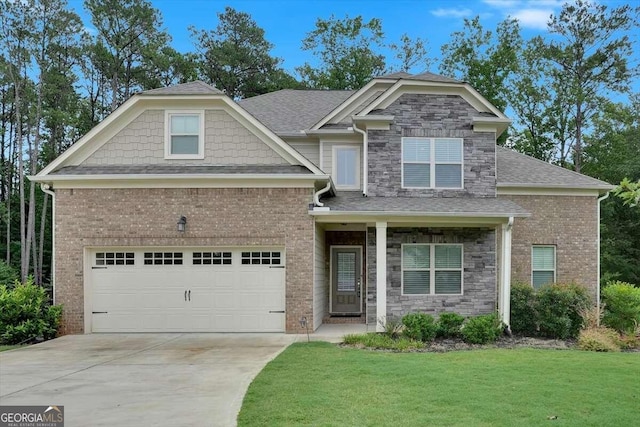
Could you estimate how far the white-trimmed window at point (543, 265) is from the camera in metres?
16.4

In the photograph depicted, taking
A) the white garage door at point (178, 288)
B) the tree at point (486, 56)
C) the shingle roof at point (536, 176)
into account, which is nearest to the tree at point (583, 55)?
the tree at point (486, 56)

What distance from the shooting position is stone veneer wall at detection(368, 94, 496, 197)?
49.7 ft

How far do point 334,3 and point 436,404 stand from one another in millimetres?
28731

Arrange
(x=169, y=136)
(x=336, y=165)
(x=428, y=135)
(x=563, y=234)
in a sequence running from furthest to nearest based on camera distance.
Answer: (x=563, y=234)
(x=336, y=165)
(x=428, y=135)
(x=169, y=136)

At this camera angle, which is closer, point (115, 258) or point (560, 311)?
point (560, 311)

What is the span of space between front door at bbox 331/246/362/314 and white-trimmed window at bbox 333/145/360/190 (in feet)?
6.67

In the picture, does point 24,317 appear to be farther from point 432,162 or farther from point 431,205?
point 432,162

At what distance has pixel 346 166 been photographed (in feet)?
53.5

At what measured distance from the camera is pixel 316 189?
46.2 ft

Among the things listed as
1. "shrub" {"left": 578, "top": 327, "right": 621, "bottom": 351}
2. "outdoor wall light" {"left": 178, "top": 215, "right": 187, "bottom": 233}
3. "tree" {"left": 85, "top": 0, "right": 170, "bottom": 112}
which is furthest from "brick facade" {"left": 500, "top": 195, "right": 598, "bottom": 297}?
"tree" {"left": 85, "top": 0, "right": 170, "bottom": 112}

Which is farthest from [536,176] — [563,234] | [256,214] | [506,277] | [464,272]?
[256,214]

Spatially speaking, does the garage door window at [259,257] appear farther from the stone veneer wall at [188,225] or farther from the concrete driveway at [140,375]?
the concrete driveway at [140,375]

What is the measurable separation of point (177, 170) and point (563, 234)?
439 inches

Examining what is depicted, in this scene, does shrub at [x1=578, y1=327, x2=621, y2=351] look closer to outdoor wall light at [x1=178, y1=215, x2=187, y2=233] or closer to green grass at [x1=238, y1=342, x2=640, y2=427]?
green grass at [x1=238, y1=342, x2=640, y2=427]
